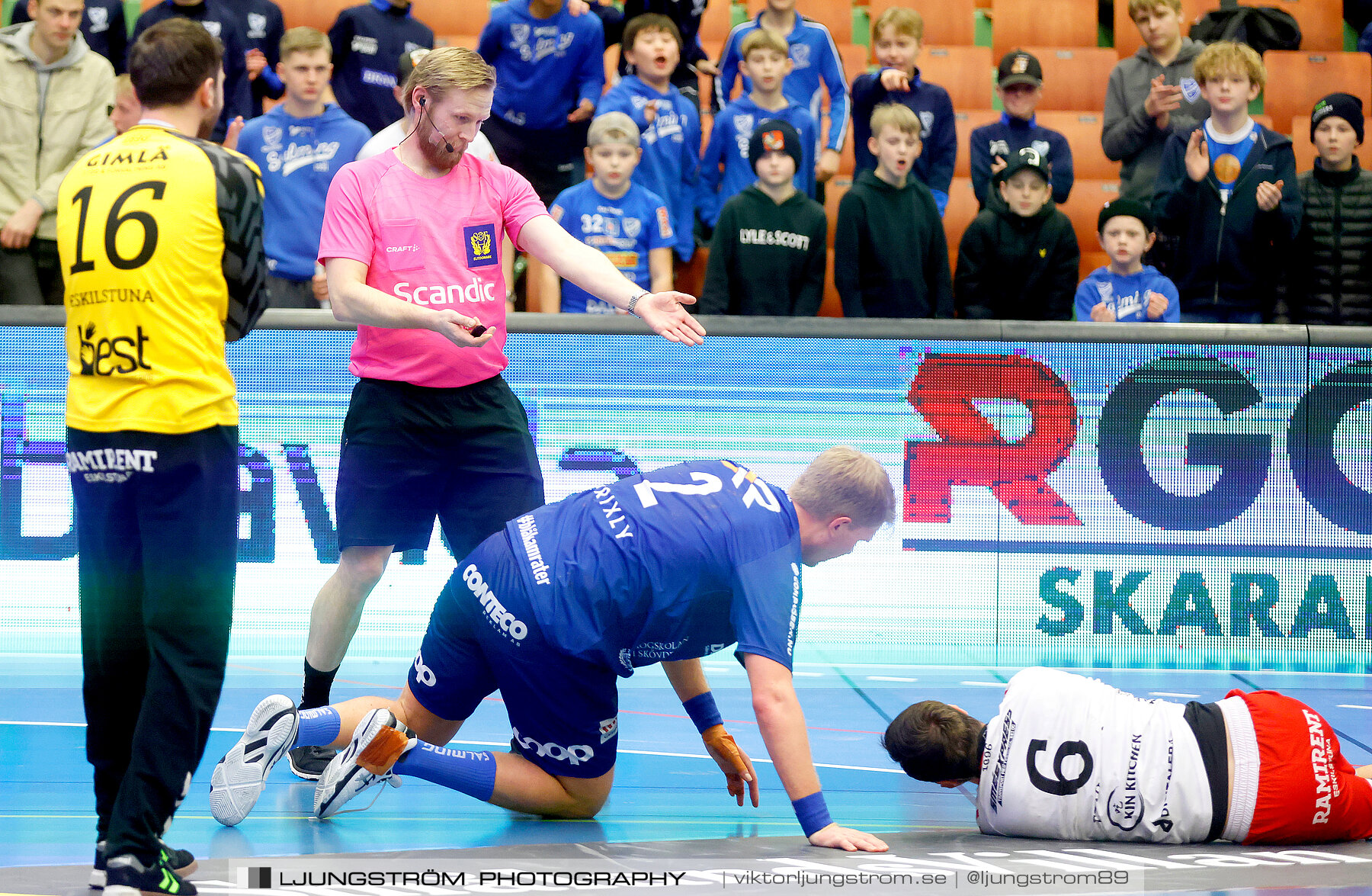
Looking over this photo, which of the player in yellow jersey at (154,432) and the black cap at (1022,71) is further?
the black cap at (1022,71)

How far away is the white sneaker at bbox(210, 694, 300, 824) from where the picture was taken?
4109mm

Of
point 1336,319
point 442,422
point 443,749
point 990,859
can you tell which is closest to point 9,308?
point 442,422

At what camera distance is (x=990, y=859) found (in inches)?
151

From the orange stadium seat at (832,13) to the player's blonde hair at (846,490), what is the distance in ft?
29.5

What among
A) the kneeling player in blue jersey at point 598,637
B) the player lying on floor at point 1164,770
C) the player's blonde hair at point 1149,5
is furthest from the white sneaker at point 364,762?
the player's blonde hair at point 1149,5

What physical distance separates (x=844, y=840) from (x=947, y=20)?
1019 centimetres

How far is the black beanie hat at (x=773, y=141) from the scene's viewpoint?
784cm

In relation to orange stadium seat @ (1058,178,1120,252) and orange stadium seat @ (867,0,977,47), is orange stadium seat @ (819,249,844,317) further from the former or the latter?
orange stadium seat @ (867,0,977,47)

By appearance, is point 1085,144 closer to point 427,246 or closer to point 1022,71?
point 1022,71

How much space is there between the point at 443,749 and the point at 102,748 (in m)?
0.99

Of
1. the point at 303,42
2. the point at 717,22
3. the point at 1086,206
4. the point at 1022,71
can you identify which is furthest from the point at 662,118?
the point at 717,22

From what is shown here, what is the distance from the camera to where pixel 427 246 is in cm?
458

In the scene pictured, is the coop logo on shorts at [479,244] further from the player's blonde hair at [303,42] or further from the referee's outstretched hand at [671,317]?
the player's blonde hair at [303,42]

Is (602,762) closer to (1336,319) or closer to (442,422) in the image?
(442,422)
